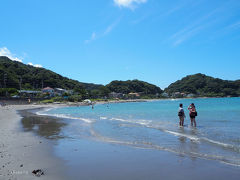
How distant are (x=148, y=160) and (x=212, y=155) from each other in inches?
91.1

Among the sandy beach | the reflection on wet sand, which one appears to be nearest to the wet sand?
the sandy beach

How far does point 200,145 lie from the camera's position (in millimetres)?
8477

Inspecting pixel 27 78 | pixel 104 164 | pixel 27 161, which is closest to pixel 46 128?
pixel 27 161

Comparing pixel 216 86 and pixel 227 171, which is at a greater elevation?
pixel 216 86

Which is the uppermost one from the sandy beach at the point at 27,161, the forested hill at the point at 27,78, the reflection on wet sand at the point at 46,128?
the forested hill at the point at 27,78

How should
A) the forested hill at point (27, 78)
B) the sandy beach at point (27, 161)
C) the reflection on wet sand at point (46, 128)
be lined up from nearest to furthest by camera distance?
the sandy beach at point (27, 161) < the reflection on wet sand at point (46, 128) < the forested hill at point (27, 78)

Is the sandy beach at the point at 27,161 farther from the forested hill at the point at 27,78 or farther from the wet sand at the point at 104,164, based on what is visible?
the forested hill at the point at 27,78

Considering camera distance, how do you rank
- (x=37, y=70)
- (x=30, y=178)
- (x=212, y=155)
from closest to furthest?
(x=30, y=178)
(x=212, y=155)
(x=37, y=70)

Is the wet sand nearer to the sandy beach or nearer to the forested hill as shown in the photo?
the sandy beach

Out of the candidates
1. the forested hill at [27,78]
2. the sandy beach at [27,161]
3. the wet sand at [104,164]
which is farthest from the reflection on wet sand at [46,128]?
the forested hill at [27,78]

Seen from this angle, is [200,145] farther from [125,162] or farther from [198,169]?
[125,162]

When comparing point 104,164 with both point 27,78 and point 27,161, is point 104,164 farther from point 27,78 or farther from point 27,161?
point 27,78

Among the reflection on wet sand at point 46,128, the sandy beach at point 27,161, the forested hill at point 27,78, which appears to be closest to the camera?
the sandy beach at point 27,161

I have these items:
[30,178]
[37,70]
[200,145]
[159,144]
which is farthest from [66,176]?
[37,70]
